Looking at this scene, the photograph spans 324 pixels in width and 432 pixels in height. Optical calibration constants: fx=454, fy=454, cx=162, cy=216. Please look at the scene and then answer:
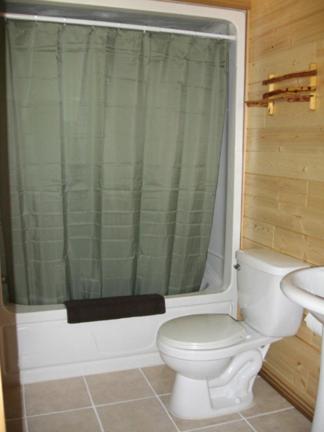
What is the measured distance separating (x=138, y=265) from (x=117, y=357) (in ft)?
1.78

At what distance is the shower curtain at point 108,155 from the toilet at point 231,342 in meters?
0.53

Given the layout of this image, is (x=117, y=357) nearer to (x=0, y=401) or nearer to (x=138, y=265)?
(x=138, y=265)

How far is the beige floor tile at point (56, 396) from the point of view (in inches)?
89.5

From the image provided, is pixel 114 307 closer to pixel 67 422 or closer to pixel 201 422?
pixel 67 422

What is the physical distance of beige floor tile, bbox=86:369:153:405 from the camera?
7.78ft

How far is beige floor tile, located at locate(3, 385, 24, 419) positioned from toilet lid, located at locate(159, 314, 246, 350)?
0.80m

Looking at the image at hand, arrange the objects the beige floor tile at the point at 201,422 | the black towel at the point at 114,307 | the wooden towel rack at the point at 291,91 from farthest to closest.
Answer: the black towel at the point at 114,307 → the beige floor tile at the point at 201,422 → the wooden towel rack at the point at 291,91

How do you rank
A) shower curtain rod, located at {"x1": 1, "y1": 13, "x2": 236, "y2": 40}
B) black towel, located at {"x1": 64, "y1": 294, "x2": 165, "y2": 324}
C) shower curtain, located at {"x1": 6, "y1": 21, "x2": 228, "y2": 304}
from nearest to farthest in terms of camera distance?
shower curtain rod, located at {"x1": 1, "y1": 13, "x2": 236, "y2": 40}, shower curtain, located at {"x1": 6, "y1": 21, "x2": 228, "y2": 304}, black towel, located at {"x1": 64, "y1": 294, "x2": 165, "y2": 324}

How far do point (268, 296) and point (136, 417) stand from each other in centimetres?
87

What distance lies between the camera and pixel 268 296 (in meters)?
2.18

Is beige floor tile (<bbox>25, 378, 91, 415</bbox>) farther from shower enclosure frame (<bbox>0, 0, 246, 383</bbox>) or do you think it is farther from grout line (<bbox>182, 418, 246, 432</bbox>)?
grout line (<bbox>182, 418, 246, 432</bbox>)

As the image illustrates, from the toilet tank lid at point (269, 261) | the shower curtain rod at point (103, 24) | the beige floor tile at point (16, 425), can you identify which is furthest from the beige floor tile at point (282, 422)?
the shower curtain rod at point (103, 24)

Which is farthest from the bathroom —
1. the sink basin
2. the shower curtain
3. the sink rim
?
the sink rim

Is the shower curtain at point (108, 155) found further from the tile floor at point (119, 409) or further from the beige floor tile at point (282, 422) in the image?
the beige floor tile at point (282, 422)
